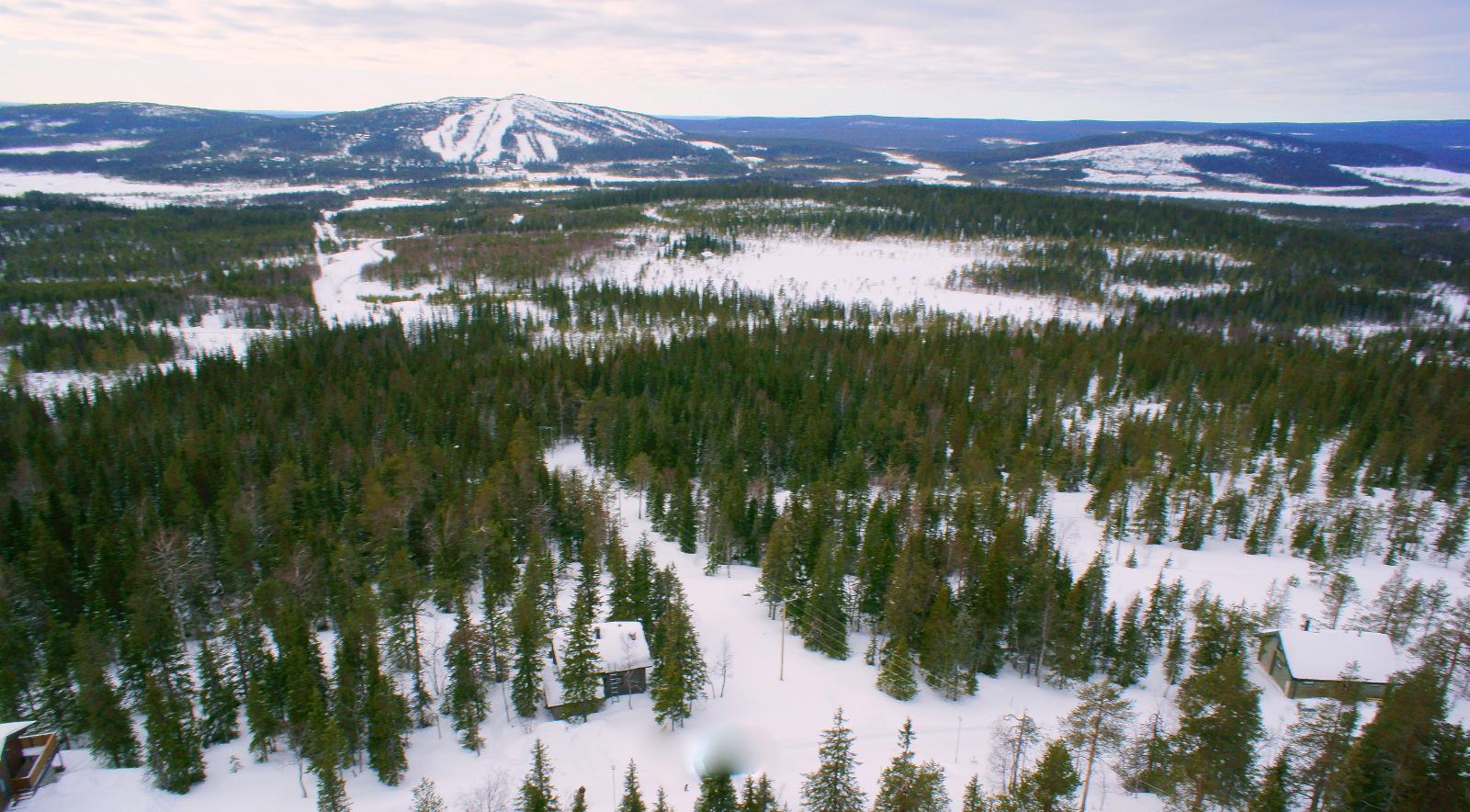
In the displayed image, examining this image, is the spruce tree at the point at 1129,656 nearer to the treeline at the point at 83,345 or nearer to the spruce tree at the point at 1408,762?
the spruce tree at the point at 1408,762

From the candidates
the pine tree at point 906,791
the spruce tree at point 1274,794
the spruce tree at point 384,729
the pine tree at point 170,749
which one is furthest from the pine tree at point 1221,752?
the pine tree at point 170,749

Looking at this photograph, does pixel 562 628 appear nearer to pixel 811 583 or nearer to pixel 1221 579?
pixel 811 583

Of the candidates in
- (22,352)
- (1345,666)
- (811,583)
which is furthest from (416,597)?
(22,352)

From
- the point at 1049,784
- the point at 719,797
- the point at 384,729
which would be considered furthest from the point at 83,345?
the point at 1049,784

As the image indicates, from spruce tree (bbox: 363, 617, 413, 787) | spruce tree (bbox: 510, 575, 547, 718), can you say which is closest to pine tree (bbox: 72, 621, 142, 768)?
spruce tree (bbox: 363, 617, 413, 787)

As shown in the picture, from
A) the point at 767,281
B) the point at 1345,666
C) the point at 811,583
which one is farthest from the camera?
the point at 767,281

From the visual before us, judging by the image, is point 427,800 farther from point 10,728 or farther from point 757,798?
point 10,728
